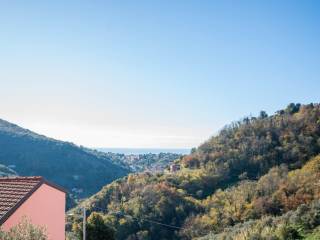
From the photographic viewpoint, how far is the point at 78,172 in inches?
3750

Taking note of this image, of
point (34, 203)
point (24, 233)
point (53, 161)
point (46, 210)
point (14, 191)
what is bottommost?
point (24, 233)

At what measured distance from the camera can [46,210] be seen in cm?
1273

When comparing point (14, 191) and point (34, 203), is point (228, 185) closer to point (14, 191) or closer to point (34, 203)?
point (34, 203)

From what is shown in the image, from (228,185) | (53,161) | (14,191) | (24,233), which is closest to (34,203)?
(14,191)

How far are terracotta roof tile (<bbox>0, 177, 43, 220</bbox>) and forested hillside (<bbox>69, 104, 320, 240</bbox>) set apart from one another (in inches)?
1061

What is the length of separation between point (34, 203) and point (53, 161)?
8460cm

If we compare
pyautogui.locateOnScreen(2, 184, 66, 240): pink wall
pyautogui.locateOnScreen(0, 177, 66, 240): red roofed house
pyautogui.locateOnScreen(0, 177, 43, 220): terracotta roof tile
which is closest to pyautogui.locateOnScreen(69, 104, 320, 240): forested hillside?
pyautogui.locateOnScreen(2, 184, 66, 240): pink wall

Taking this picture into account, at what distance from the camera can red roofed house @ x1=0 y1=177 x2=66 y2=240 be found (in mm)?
11312

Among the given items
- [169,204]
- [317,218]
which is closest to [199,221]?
[169,204]

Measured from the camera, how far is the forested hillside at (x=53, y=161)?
3489 inches

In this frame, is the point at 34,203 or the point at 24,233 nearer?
the point at 24,233

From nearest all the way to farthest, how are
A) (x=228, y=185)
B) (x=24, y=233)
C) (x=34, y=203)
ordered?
(x=24, y=233) < (x=34, y=203) < (x=228, y=185)

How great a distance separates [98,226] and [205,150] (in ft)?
159

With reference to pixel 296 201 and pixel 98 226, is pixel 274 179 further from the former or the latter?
pixel 98 226
